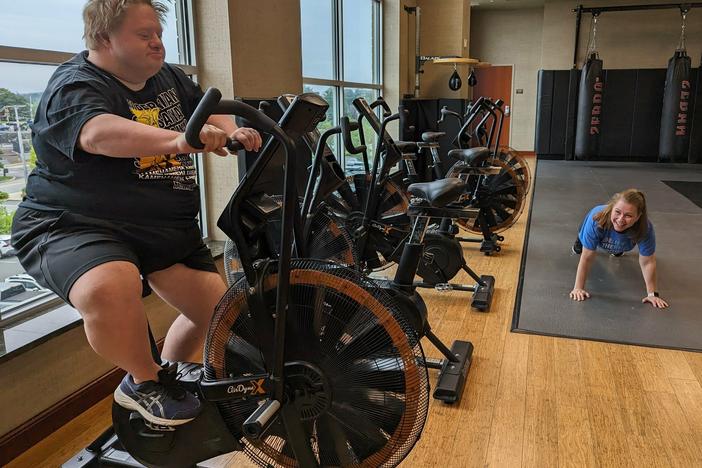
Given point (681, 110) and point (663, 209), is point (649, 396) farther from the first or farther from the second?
point (681, 110)

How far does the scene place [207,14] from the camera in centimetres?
326

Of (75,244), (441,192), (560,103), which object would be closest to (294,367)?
(75,244)

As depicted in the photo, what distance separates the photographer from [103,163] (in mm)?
1557

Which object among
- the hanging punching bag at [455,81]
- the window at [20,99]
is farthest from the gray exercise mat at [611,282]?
the window at [20,99]

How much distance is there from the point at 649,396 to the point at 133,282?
2.23 m

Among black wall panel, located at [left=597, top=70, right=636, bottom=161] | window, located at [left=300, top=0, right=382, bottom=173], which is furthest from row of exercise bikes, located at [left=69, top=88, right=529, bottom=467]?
black wall panel, located at [left=597, top=70, right=636, bottom=161]

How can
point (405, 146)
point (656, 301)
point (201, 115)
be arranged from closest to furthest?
point (201, 115)
point (656, 301)
point (405, 146)

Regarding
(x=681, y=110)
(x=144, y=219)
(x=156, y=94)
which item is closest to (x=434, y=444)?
(x=144, y=219)

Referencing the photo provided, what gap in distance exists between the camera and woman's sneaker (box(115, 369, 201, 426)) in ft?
5.18

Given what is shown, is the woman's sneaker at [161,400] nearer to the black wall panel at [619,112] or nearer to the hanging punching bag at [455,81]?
the hanging punching bag at [455,81]

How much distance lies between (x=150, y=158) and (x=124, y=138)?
0.29 meters

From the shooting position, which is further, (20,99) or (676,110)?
(676,110)

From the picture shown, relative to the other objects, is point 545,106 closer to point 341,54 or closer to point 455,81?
point 455,81

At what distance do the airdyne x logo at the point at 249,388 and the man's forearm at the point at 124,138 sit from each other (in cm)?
68
